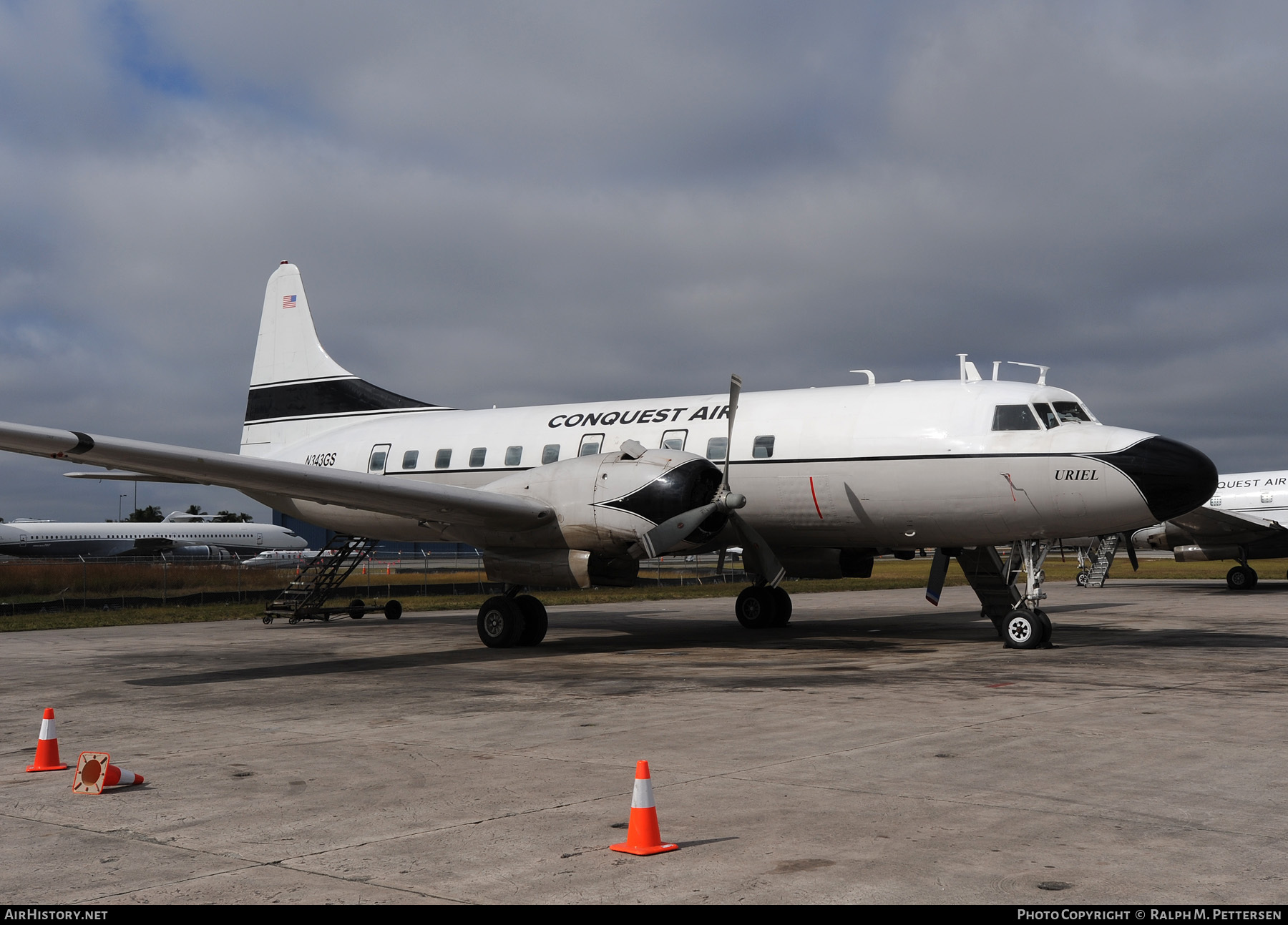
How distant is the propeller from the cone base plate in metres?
9.80

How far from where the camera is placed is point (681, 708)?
11.1m

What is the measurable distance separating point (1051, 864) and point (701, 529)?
10.8m

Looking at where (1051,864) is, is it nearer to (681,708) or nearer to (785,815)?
(785,815)

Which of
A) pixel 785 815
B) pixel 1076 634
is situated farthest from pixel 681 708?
pixel 1076 634

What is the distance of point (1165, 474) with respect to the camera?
1482 cm

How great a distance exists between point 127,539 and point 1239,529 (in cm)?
6479

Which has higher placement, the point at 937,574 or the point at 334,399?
the point at 334,399

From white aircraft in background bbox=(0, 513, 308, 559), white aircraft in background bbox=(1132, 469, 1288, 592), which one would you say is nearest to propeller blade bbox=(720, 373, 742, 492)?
white aircraft in background bbox=(1132, 469, 1288, 592)

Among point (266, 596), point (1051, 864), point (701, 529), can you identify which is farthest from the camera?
point (266, 596)

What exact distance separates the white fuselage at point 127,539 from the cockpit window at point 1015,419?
60.3m

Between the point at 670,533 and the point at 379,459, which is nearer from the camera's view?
the point at 670,533

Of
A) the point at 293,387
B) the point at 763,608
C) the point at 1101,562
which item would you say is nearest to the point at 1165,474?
the point at 763,608

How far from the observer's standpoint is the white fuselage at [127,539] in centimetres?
6312

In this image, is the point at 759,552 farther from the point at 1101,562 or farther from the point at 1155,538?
the point at 1155,538
